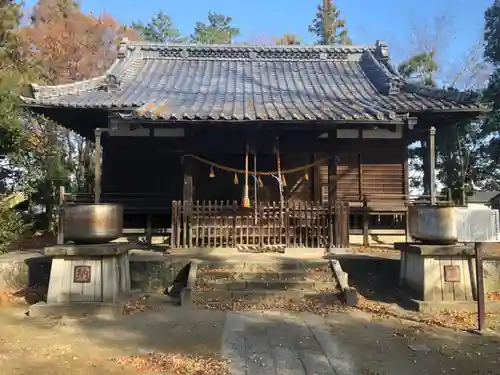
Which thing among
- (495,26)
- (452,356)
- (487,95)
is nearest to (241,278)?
(452,356)

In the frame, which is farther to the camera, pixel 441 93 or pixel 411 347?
pixel 441 93

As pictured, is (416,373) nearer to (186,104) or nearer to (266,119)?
A: (266,119)

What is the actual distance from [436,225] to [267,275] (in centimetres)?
330

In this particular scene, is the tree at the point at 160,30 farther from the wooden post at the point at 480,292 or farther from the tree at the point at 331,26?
the wooden post at the point at 480,292

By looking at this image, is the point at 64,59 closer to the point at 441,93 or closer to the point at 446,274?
the point at 441,93

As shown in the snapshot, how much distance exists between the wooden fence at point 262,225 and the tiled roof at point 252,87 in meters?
2.17

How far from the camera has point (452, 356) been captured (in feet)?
17.1

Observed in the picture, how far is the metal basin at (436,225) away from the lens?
744 cm

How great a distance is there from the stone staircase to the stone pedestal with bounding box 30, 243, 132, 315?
150 cm

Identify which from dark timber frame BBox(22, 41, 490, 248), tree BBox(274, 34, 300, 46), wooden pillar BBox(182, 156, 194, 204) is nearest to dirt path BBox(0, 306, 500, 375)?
dark timber frame BBox(22, 41, 490, 248)

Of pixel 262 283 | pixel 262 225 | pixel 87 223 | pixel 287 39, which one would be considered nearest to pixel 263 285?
pixel 262 283

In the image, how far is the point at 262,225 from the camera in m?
10.4

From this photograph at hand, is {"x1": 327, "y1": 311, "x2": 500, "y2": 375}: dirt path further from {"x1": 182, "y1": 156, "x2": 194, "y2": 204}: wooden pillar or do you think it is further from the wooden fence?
{"x1": 182, "y1": 156, "x2": 194, "y2": 204}: wooden pillar

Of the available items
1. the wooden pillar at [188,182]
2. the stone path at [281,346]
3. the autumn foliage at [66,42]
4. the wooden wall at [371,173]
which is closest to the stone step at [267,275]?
the stone path at [281,346]
